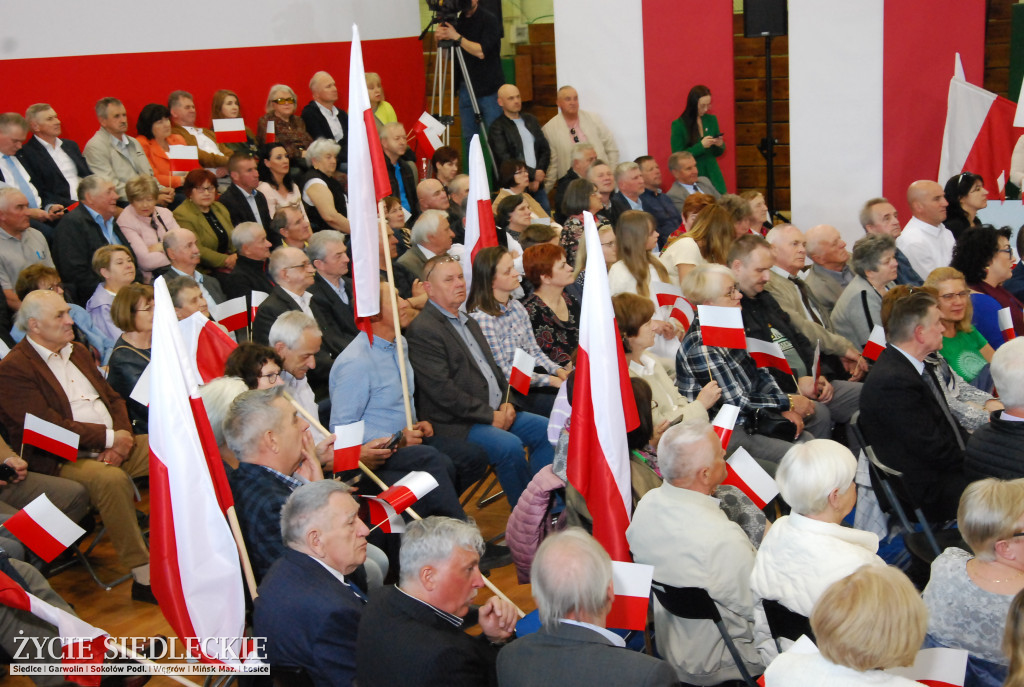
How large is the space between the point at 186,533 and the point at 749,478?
1939mm

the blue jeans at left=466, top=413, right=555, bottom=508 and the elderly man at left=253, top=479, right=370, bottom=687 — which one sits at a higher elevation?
the elderly man at left=253, top=479, right=370, bottom=687

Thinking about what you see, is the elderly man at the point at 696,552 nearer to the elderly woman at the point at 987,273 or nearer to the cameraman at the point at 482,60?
the elderly woman at the point at 987,273

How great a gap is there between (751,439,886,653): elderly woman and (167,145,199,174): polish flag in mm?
5844

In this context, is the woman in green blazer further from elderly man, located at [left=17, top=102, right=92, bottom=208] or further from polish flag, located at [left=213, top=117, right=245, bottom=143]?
elderly man, located at [left=17, top=102, right=92, bottom=208]

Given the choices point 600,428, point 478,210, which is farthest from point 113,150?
point 600,428

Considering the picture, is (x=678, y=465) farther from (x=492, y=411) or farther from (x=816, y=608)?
(x=492, y=411)

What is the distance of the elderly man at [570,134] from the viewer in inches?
363

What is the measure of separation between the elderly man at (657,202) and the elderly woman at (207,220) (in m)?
3.44

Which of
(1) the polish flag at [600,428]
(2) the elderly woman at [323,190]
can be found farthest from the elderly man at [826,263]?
(2) the elderly woman at [323,190]

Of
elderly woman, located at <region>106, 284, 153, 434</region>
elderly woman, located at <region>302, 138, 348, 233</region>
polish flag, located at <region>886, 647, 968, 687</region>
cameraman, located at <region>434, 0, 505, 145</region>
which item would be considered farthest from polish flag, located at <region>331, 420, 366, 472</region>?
cameraman, located at <region>434, 0, 505, 145</region>

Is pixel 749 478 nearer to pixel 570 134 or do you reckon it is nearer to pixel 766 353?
pixel 766 353

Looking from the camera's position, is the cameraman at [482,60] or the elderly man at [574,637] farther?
the cameraman at [482,60]

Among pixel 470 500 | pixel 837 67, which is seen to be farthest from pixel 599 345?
pixel 837 67

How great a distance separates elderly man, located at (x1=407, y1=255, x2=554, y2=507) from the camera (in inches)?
191
